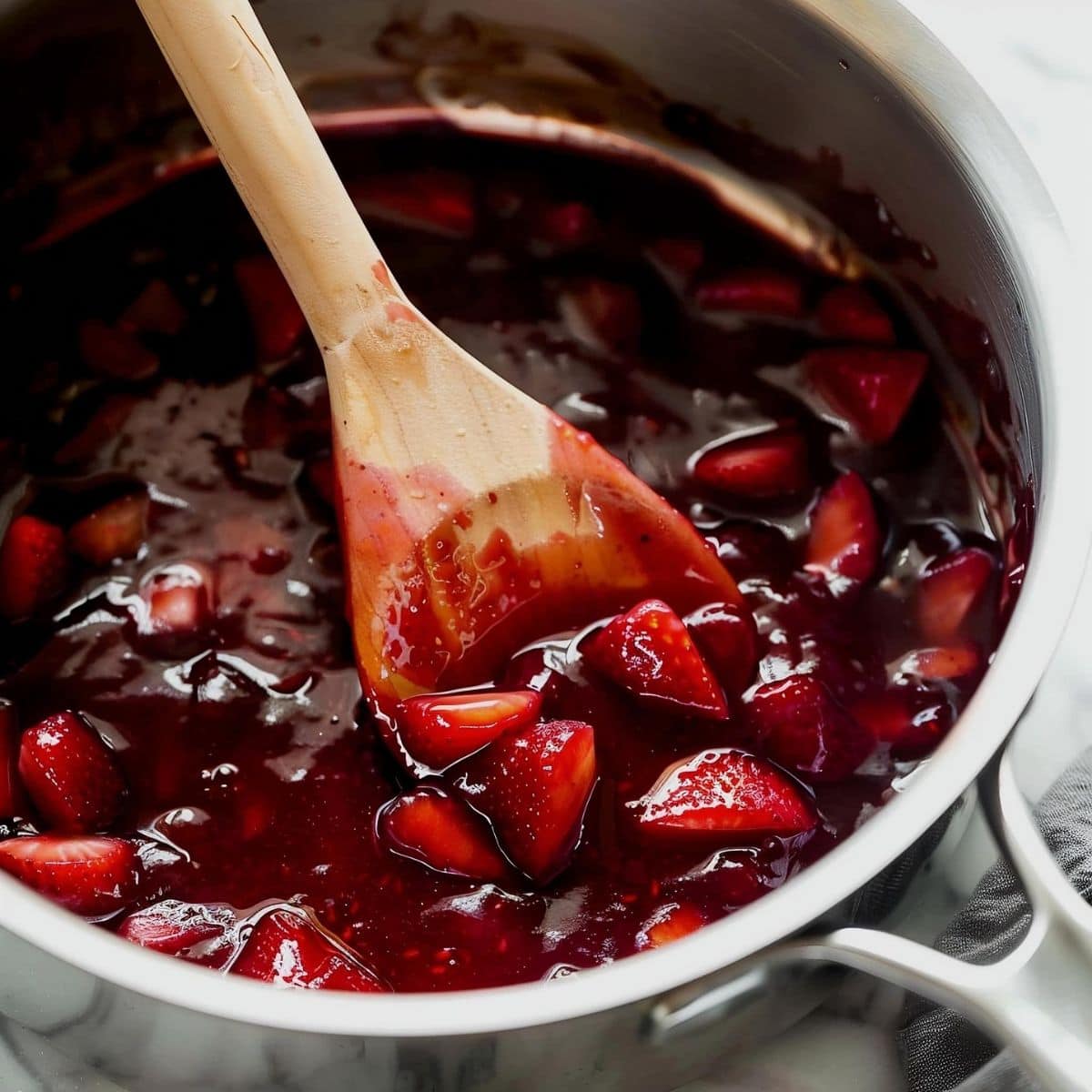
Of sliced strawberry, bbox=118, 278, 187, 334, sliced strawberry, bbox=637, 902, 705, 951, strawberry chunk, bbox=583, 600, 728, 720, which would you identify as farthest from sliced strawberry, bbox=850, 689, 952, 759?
sliced strawberry, bbox=118, 278, 187, 334

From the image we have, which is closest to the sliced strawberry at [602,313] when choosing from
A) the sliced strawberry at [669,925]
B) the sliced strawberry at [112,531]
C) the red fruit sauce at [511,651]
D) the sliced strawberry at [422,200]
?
the red fruit sauce at [511,651]

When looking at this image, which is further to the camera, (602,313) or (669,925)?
(602,313)

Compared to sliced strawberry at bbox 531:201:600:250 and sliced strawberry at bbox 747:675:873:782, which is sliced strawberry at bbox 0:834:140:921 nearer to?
sliced strawberry at bbox 747:675:873:782

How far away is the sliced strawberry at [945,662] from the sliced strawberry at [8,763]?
0.72 meters

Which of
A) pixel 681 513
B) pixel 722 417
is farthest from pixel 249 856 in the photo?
pixel 722 417

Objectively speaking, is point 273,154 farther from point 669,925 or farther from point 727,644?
point 669,925

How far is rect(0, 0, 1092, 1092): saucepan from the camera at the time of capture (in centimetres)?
61

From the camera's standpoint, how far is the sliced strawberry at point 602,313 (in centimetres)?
123

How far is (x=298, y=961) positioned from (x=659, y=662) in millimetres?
342

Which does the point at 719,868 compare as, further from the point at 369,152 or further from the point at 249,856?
the point at 369,152

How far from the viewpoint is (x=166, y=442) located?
1.19 meters

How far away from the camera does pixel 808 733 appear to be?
3.17ft

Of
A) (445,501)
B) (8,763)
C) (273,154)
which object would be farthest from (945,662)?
(8,763)

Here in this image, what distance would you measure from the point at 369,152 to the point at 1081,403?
0.75 m
